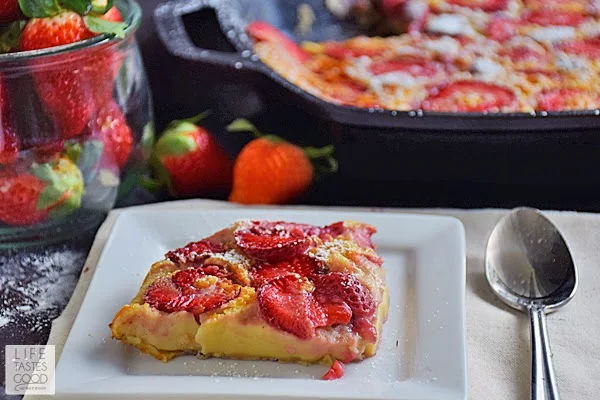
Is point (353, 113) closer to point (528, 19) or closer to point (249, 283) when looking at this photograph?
point (249, 283)

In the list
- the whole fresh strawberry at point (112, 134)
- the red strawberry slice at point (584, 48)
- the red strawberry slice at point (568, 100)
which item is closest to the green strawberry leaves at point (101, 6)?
the whole fresh strawberry at point (112, 134)

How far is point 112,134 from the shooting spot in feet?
4.25

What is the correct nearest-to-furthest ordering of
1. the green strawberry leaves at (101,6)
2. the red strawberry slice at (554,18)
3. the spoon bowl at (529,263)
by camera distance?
the spoon bowl at (529,263) < the green strawberry leaves at (101,6) < the red strawberry slice at (554,18)

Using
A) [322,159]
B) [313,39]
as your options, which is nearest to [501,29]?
[313,39]

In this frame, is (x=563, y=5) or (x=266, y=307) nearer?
(x=266, y=307)

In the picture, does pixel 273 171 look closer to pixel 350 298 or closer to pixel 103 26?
pixel 103 26

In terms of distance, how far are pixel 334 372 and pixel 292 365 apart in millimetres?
53

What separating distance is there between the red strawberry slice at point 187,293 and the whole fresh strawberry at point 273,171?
0.39 metres

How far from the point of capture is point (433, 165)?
1349 mm

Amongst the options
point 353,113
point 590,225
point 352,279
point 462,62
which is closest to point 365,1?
point 462,62

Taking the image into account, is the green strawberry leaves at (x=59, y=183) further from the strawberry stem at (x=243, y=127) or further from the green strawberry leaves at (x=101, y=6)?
the strawberry stem at (x=243, y=127)

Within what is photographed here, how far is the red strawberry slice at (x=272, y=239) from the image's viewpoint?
1.06 metres

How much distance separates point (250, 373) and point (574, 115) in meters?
0.66

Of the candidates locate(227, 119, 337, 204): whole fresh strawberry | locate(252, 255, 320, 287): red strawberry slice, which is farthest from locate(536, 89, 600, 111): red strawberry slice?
locate(252, 255, 320, 287): red strawberry slice
